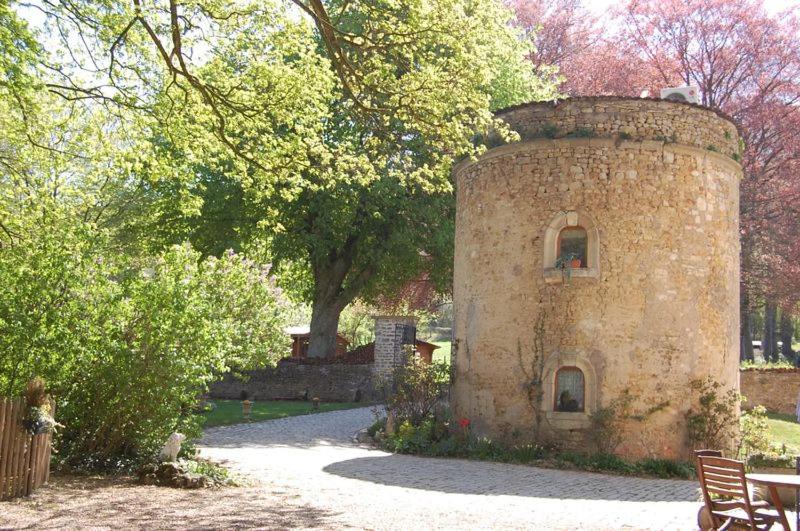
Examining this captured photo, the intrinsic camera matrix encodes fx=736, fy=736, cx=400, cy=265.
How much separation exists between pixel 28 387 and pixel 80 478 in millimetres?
1669

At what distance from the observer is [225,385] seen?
89.6 feet

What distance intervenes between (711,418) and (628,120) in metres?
5.39

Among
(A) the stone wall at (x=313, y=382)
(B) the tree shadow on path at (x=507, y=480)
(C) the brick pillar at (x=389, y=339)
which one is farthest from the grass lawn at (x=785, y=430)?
(A) the stone wall at (x=313, y=382)

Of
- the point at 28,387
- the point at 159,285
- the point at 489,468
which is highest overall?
the point at 159,285

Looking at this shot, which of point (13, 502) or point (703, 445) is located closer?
point (13, 502)

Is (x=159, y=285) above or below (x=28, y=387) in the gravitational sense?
above

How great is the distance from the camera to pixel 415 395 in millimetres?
15516

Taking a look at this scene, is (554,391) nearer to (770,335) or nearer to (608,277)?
(608,277)

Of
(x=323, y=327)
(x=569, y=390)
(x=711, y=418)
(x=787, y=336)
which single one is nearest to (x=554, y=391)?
(x=569, y=390)

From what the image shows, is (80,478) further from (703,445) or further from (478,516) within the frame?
(703,445)

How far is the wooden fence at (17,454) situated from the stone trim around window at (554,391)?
314 inches

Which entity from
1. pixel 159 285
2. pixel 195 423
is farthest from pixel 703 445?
pixel 159 285

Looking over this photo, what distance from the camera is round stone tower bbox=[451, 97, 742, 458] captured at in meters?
12.6

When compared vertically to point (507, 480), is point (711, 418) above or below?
above
